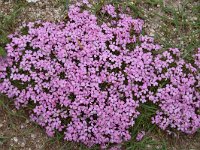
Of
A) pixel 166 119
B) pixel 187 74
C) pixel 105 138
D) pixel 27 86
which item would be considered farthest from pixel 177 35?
pixel 27 86

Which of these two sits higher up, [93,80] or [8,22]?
[8,22]

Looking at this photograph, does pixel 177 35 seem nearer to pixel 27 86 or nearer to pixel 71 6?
pixel 71 6

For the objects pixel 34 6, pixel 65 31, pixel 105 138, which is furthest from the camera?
pixel 34 6

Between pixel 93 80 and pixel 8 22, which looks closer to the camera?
pixel 93 80

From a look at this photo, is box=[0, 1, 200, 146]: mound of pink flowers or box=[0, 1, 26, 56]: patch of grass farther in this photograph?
box=[0, 1, 26, 56]: patch of grass

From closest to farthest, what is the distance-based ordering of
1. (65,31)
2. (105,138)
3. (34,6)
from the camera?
1. (105,138)
2. (65,31)
3. (34,6)

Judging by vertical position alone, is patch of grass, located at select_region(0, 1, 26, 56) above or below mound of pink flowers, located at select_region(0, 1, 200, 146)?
above

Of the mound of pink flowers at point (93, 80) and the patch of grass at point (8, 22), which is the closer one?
the mound of pink flowers at point (93, 80)

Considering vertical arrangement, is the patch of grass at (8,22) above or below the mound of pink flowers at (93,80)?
above
